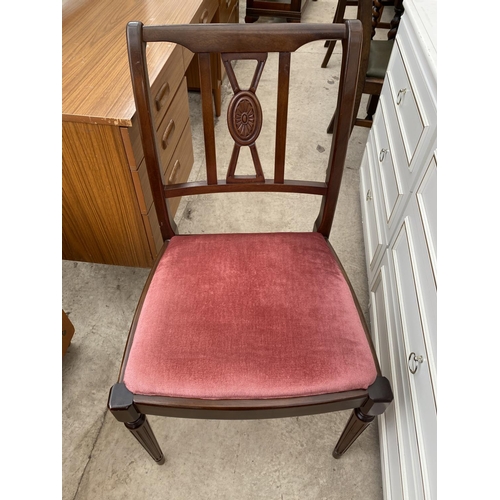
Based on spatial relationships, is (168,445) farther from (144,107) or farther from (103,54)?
(103,54)

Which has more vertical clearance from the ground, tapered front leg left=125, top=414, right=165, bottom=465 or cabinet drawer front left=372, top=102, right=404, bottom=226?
cabinet drawer front left=372, top=102, right=404, bottom=226

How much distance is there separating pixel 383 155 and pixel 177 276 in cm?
88

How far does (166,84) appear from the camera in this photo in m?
1.25

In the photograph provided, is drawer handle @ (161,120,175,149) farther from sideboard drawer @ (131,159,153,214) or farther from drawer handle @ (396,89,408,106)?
drawer handle @ (396,89,408,106)

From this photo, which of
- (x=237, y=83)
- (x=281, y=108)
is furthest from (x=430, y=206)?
(x=237, y=83)

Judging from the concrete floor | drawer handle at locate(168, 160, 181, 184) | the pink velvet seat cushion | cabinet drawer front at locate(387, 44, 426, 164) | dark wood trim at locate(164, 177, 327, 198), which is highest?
cabinet drawer front at locate(387, 44, 426, 164)

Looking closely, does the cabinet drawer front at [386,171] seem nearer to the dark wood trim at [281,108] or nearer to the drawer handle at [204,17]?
the dark wood trim at [281,108]

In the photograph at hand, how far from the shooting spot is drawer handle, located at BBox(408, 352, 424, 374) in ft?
2.81

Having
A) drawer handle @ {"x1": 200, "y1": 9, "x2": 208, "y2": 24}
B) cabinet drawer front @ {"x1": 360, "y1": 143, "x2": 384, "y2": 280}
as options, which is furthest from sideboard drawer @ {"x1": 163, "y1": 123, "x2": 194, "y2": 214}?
cabinet drawer front @ {"x1": 360, "y1": 143, "x2": 384, "y2": 280}

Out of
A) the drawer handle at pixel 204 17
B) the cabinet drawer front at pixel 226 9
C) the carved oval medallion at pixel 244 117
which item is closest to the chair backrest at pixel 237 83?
the carved oval medallion at pixel 244 117

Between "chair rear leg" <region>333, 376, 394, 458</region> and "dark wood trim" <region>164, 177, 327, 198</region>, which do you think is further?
"dark wood trim" <region>164, 177, 327, 198</region>

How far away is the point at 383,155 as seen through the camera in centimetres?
139

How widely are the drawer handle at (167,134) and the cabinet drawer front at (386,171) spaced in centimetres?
76
